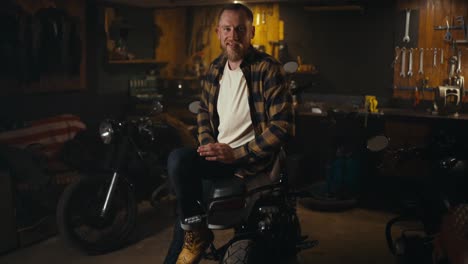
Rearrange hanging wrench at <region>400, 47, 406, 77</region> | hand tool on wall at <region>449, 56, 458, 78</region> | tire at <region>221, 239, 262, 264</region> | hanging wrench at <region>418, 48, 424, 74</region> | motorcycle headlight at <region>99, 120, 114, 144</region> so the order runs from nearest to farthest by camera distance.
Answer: tire at <region>221, 239, 262, 264</region>, motorcycle headlight at <region>99, 120, 114, 144</region>, hand tool on wall at <region>449, 56, 458, 78</region>, hanging wrench at <region>418, 48, 424, 74</region>, hanging wrench at <region>400, 47, 406, 77</region>

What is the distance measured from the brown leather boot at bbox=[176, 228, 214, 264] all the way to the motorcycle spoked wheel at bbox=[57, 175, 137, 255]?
1479 millimetres

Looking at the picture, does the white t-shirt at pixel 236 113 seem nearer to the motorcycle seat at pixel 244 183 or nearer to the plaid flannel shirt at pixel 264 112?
the plaid flannel shirt at pixel 264 112

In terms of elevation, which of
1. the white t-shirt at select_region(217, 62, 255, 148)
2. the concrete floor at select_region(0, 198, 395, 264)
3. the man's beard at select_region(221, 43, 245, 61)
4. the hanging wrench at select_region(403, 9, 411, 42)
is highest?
the hanging wrench at select_region(403, 9, 411, 42)

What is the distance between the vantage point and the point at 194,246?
262 cm

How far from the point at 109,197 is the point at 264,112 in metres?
1.76

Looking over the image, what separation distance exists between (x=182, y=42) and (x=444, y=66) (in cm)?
349

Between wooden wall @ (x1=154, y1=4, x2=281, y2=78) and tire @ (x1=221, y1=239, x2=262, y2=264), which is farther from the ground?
wooden wall @ (x1=154, y1=4, x2=281, y2=78)

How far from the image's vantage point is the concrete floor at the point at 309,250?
12.6ft

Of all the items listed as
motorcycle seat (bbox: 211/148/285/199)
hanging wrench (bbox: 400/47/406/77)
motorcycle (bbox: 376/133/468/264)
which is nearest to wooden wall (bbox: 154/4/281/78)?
hanging wrench (bbox: 400/47/406/77)

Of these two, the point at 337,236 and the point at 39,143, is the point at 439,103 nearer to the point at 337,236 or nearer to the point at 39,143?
the point at 337,236

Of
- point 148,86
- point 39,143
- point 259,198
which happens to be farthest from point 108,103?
point 259,198

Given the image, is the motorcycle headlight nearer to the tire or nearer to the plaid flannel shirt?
the plaid flannel shirt

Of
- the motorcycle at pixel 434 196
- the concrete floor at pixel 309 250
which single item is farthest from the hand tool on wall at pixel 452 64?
the motorcycle at pixel 434 196

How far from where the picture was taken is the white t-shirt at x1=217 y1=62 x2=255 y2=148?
268 cm
